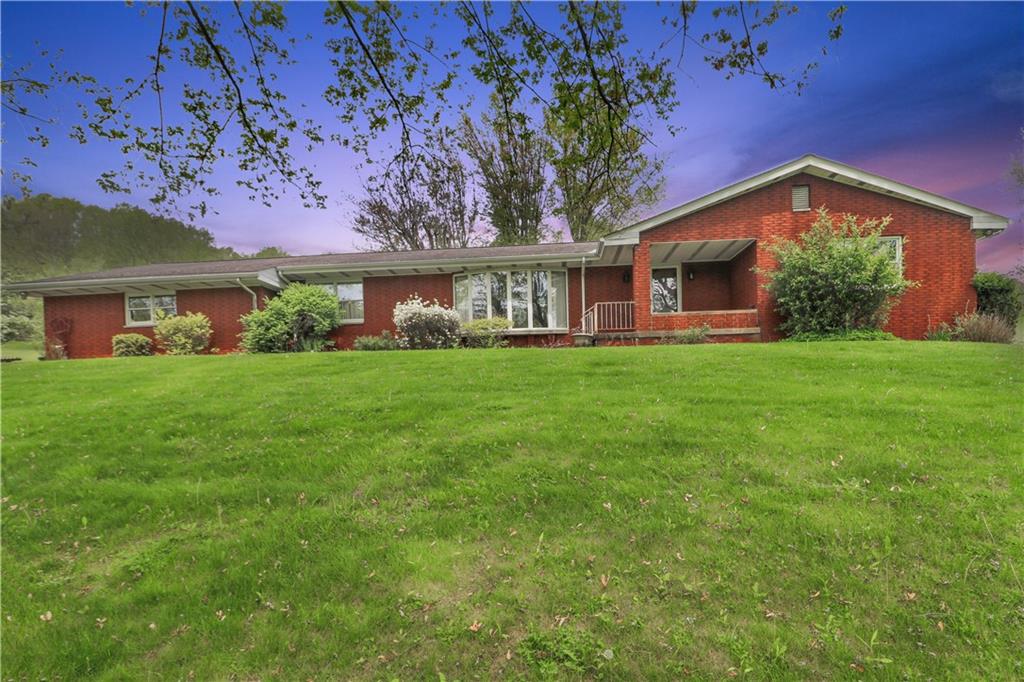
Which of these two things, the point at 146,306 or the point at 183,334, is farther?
the point at 146,306

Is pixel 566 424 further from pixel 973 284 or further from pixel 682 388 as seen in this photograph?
pixel 973 284

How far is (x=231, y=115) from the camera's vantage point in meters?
3.82

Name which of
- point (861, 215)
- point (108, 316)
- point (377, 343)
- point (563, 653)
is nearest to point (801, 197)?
point (861, 215)

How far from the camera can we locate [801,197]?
13.8 metres

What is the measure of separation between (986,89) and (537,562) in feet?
42.2

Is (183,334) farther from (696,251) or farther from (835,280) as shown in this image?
(835,280)

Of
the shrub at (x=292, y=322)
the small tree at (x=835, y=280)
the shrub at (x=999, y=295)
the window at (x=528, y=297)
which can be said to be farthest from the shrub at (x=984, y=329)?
the shrub at (x=292, y=322)

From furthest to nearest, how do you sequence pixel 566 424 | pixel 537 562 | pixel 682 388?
1. pixel 682 388
2. pixel 566 424
3. pixel 537 562

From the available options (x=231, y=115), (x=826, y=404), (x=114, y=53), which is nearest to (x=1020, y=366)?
(x=826, y=404)

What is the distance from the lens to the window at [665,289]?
16609 millimetres

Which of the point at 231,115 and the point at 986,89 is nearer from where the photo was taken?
the point at 231,115

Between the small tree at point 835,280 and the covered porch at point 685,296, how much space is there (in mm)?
1108

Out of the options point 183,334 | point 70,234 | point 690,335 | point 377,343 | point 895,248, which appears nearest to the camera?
point 70,234

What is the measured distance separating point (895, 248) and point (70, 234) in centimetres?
2012
